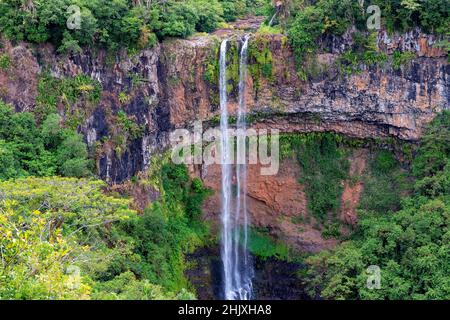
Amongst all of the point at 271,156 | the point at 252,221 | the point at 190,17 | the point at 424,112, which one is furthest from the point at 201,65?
the point at 424,112

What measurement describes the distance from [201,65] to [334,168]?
674 centimetres

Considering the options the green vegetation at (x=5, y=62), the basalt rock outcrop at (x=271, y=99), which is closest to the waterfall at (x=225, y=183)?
the basalt rock outcrop at (x=271, y=99)

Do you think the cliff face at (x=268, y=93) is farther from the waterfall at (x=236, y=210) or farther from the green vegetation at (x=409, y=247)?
the green vegetation at (x=409, y=247)

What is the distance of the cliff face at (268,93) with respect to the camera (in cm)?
2092

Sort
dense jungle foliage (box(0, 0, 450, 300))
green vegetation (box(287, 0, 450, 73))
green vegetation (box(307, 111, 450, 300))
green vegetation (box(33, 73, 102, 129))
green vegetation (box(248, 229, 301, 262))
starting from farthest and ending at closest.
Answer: green vegetation (box(248, 229, 301, 262)) → green vegetation (box(287, 0, 450, 73)) → green vegetation (box(33, 73, 102, 129)) → green vegetation (box(307, 111, 450, 300)) → dense jungle foliage (box(0, 0, 450, 300))

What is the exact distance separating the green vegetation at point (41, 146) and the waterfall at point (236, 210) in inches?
260

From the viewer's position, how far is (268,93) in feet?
77.3

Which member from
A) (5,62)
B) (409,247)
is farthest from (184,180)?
(409,247)

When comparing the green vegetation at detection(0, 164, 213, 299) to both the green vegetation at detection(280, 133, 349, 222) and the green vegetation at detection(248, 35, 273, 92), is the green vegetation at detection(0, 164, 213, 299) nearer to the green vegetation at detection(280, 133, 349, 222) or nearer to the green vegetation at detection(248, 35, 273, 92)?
the green vegetation at detection(280, 133, 349, 222)

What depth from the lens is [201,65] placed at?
2275 centimetres

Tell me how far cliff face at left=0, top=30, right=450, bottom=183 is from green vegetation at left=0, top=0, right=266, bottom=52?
0.54 metres

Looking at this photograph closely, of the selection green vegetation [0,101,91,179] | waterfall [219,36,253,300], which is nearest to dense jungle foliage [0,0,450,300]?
green vegetation [0,101,91,179]

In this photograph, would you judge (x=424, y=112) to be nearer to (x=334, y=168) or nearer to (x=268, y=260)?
(x=334, y=168)

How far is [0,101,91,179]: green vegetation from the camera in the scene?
58.5 feet
